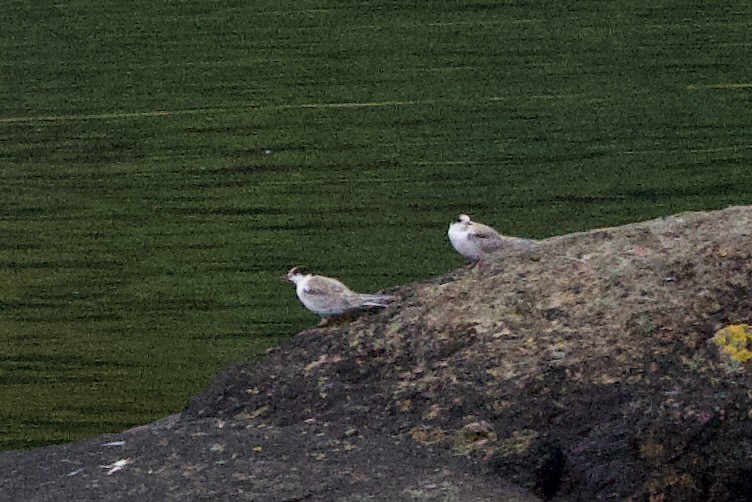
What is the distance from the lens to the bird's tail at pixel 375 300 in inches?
94.2

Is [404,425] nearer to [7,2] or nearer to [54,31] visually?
[54,31]

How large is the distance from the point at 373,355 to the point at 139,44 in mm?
3212

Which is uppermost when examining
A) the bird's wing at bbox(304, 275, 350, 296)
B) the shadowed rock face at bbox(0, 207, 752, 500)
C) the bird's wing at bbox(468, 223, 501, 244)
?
the bird's wing at bbox(468, 223, 501, 244)

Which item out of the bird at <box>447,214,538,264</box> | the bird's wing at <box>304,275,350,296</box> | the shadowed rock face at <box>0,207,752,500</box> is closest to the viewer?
the shadowed rock face at <box>0,207,752,500</box>

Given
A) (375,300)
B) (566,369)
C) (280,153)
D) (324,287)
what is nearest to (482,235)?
(324,287)

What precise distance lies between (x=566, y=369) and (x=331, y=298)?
0.72 metres

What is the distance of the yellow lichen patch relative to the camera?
1.92 metres

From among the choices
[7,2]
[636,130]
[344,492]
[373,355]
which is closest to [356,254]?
[636,130]

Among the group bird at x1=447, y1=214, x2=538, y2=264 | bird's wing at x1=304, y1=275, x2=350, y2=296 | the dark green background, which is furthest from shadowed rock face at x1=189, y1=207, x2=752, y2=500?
the dark green background

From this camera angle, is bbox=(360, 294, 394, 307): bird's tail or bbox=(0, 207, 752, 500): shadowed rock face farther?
bbox=(360, 294, 394, 307): bird's tail

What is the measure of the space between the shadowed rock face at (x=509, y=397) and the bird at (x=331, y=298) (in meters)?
0.08

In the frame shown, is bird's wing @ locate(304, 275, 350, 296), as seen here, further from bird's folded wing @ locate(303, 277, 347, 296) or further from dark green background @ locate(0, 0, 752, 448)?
dark green background @ locate(0, 0, 752, 448)

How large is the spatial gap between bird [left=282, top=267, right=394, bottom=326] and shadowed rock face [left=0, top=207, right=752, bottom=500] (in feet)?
0.25

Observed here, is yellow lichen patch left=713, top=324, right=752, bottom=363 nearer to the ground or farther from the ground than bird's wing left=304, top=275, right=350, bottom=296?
nearer to the ground
